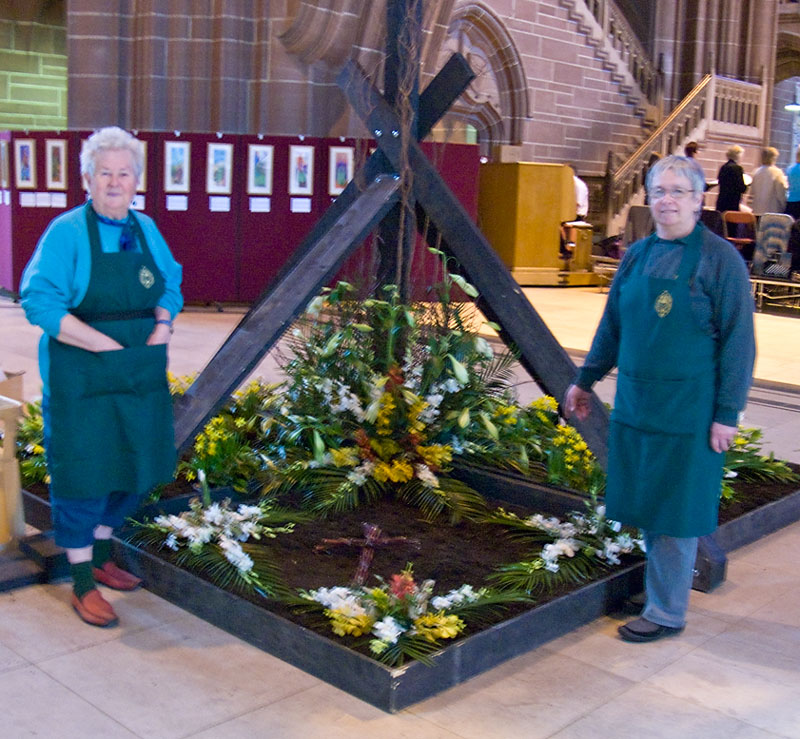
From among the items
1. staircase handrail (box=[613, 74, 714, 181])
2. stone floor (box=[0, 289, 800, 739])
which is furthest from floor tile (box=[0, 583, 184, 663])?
staircase handrail (box=[613, 74, 714, 181])

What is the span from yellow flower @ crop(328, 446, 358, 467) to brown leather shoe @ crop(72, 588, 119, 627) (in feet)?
4.33

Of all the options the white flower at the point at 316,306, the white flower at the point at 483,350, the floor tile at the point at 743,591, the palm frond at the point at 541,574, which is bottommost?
the floor tile at the point at 743,591

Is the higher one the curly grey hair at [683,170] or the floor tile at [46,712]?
the curly grey hair at [683,170]

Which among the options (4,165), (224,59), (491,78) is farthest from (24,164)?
(491,78)

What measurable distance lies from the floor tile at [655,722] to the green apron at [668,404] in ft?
1.84

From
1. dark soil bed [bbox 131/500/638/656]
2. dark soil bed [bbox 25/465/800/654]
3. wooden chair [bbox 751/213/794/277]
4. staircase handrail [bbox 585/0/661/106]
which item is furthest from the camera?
staircase handrail [bbox 585/0/661/106]

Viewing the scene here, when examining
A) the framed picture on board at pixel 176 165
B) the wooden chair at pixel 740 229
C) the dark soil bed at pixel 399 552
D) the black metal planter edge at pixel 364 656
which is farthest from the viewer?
the wooden chair at pixel 740 229

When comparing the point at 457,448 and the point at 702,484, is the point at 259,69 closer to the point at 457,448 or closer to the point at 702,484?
the point at 457,448

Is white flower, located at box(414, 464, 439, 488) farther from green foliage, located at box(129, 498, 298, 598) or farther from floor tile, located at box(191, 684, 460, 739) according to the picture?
floor tile, located at box(191, 684, 460, 739)

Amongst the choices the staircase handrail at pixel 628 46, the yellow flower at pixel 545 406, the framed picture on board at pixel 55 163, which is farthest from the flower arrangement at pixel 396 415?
the staircase handrail at pixel 628 46

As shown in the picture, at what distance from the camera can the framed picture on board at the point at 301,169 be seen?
10.6m

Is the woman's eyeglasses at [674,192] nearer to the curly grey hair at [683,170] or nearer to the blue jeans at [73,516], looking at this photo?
the curly grey hair at [683,170]

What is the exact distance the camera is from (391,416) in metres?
4.43

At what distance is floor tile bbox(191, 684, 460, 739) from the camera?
2.65 meters
